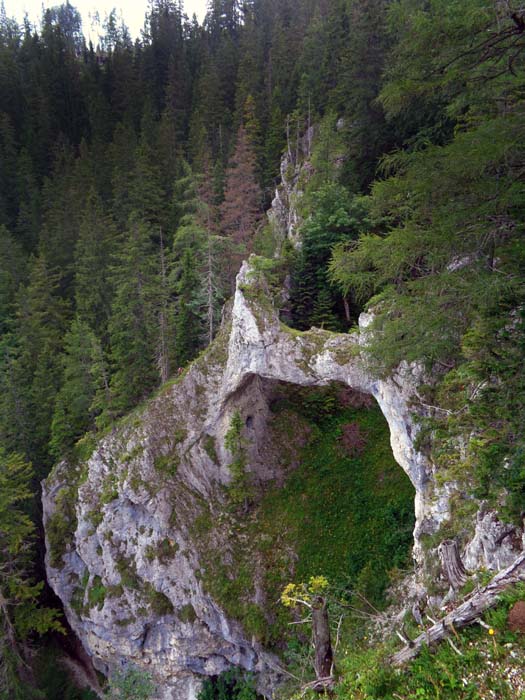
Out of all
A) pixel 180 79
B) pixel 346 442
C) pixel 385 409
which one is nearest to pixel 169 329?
pixel 346 442

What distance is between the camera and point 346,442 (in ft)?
57.6

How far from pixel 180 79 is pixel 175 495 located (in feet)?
166

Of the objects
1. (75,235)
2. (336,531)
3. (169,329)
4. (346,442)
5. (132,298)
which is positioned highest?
(75,235)

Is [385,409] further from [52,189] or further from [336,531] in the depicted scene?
[52,189]

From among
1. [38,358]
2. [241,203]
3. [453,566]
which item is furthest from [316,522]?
[241,203]

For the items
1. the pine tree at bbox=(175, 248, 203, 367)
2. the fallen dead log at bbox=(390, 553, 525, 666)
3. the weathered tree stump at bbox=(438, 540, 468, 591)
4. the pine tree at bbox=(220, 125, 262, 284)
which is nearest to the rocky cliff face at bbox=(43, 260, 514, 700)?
the pine tree at bbox=(175, 248, 203, 367)

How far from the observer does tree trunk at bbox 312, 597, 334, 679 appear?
601cm

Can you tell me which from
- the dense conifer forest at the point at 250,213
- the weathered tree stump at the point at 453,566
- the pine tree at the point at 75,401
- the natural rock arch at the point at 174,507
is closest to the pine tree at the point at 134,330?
the dense conifer forest at the point at 250,213

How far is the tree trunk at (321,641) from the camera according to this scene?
19.7ft

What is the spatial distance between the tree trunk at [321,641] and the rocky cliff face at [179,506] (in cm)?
984

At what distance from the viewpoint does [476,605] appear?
477 cm

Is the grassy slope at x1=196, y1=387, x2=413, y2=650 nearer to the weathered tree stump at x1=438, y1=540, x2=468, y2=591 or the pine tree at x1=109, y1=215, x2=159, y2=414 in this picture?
the pine tree at x1=109, y1=215, x2=159, y2=414

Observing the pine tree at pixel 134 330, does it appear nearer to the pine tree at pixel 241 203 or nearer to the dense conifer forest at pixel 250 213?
the dense conifer forest at pixel 250 213

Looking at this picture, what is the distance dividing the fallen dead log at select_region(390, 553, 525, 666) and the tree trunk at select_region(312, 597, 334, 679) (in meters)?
1.38
